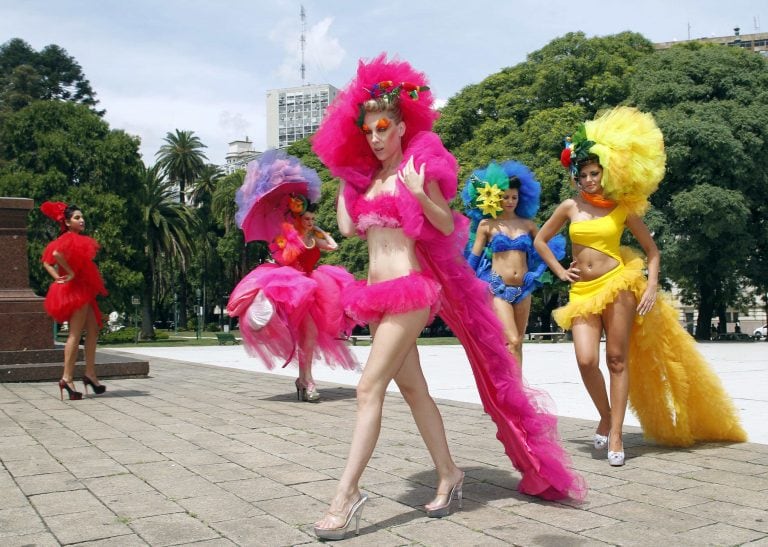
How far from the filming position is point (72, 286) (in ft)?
30.4

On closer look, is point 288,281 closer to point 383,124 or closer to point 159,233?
point 383,124

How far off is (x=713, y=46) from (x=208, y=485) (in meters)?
34.3

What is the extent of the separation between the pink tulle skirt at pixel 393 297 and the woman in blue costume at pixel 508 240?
348 centimetres

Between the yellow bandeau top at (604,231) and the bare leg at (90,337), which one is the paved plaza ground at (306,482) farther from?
the yellow bandeau top at (604,231)

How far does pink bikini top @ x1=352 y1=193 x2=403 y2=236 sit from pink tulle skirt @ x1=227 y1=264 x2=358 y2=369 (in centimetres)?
422

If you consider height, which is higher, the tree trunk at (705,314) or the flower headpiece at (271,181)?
the flower headpiece at (271,181)

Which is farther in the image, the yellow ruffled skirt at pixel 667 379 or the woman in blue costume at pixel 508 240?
the woman in blue costume at pixel 508 240

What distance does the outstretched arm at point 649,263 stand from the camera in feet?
18.1

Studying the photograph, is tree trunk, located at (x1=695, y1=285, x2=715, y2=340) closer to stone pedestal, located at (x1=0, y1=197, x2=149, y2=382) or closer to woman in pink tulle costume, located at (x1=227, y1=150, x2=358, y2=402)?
stone pedestal, located at (x1=0, y1=197, x2=149, y2=382)

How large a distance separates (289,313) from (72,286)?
8.85ft

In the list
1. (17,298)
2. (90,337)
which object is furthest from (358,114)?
(17,298)

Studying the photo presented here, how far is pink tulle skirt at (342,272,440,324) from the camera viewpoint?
3.99 m

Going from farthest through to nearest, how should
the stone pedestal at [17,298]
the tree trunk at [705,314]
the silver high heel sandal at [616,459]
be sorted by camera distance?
the tree trunk at [705,314]
the stone pedestal at [17,298]
the silver high heel sandal at [616,459]

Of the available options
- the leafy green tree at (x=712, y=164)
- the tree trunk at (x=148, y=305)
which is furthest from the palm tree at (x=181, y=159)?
the leafy green tree at (x=712, y=164)
